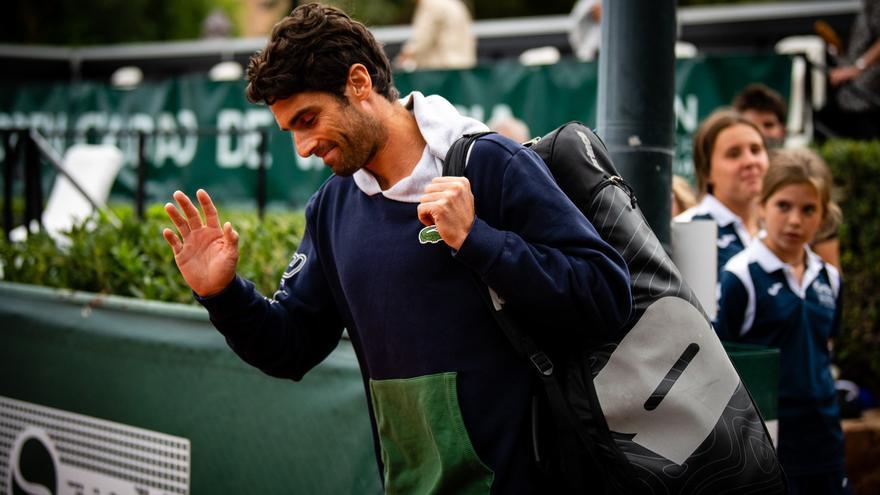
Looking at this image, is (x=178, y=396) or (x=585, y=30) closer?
(x=178, y=396)

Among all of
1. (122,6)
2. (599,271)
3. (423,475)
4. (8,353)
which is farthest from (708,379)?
(122,6)

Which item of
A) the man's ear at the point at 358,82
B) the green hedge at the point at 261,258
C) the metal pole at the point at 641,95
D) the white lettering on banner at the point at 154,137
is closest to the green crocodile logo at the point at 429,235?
the man's ear at the point at 358,82

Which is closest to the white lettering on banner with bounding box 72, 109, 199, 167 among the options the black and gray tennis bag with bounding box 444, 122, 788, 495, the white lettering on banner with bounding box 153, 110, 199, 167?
the white lettering on banner with bounding box 153, 110, 199, 167

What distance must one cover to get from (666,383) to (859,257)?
14.6 feet

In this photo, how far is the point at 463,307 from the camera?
222cm

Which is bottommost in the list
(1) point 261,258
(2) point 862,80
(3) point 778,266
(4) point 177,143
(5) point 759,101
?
(4) point 177,143

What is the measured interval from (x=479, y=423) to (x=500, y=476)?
126 mm

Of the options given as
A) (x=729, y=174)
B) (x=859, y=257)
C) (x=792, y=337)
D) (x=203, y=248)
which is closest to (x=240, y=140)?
(x=859, y=257)

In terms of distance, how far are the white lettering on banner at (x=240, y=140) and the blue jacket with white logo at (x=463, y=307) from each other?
8.82m

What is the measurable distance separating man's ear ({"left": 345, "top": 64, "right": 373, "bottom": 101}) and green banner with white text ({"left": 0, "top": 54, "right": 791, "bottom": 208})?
18.9 ft

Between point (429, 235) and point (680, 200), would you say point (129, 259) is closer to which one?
point (680, 200)

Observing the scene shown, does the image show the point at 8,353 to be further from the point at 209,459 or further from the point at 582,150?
the point at 582,150

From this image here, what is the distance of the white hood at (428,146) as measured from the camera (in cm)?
231

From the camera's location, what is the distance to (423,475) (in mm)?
2352
